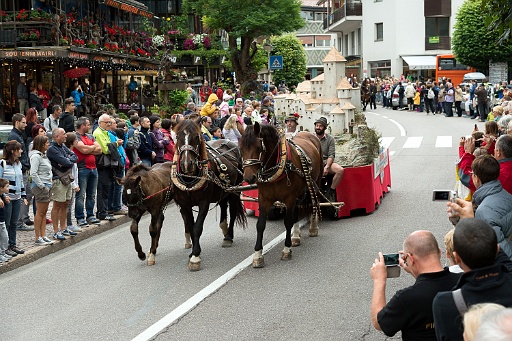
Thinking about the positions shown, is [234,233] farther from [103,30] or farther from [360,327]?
[103,30]

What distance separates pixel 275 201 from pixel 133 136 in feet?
16.8

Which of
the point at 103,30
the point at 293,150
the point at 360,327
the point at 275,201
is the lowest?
the point at 360,327

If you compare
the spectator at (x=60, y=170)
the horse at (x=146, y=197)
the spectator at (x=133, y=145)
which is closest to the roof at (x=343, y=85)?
the spectator at (x=133, y=145)

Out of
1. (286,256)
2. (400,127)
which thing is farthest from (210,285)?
(400,127)

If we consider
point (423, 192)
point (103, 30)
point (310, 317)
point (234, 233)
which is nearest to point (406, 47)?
point (103, 30)

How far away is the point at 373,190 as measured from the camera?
574 inches

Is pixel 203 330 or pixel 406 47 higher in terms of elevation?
pixel 406 47

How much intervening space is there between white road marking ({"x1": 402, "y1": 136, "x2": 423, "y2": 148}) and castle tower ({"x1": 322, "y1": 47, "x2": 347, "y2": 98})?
10613mm

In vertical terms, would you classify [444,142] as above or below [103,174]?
below

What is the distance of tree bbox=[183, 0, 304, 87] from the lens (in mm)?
40312

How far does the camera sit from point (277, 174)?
35.6ft

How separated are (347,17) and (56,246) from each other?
61.6 m

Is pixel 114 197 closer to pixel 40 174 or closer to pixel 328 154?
pixel 40 174

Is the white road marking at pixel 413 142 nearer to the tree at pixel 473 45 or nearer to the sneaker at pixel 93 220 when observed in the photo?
the sneaker at pixel 93 220
